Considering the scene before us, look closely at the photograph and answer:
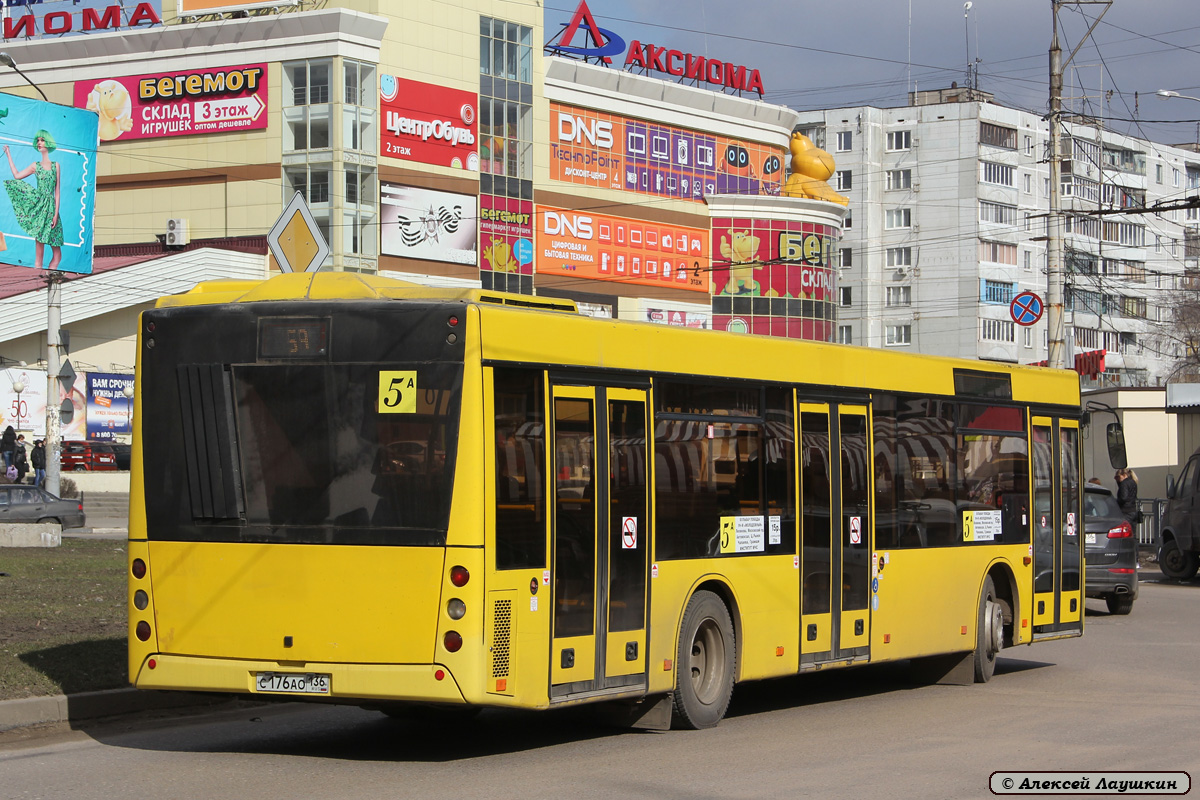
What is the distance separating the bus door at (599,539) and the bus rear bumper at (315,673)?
964mm

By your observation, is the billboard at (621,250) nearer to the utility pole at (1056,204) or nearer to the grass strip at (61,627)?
the utility pole at (1056,204)

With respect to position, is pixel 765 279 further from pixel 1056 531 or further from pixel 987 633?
pixel 987 633

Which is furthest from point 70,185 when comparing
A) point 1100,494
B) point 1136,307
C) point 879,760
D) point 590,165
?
point 1136,307

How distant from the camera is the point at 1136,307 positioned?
11538 cm

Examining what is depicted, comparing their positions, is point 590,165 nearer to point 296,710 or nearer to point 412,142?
point 412,142

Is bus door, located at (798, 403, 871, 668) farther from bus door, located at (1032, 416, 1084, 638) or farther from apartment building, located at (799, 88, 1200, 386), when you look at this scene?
apartment building, located at (799, 88, 1200, 386)

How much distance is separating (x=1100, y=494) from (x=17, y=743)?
16166 mm

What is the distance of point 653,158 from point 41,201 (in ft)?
184

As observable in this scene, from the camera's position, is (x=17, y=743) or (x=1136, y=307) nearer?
(x=17, y=743)

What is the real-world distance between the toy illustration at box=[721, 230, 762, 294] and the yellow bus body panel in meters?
78.2

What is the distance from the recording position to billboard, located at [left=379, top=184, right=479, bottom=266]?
2724 inches

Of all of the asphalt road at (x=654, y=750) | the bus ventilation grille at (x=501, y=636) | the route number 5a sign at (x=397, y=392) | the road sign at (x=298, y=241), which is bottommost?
the asphalt road at (x=654, y=750)

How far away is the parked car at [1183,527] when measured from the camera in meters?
28.8

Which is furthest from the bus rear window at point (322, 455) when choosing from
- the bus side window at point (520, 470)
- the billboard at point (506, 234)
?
the billboard at point (506, 234)
